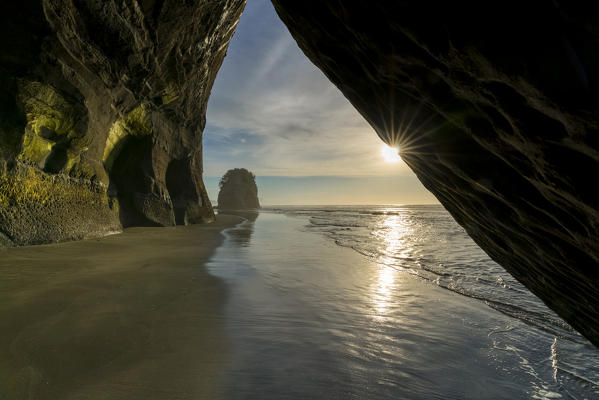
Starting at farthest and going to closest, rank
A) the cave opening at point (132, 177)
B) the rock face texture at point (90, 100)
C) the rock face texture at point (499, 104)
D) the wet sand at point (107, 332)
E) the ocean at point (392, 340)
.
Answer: the cave opening at point (132, 177) < the rock face texture at point (90, 100) < the ocean at point (392, 340) < the wet sand at point (107, 332) < the rock face texture at point (499, 104)

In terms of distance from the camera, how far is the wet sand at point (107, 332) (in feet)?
5.84

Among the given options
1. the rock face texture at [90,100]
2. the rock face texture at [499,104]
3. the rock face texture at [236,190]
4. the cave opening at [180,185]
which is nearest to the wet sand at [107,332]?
the rock face texture at [499,104]

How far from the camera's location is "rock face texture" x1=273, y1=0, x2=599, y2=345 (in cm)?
100

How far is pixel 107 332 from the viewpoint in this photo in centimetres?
246

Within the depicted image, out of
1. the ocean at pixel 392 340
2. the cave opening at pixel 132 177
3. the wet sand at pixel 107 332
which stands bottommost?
the wet sand at pixel 107 332

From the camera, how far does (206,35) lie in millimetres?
10734

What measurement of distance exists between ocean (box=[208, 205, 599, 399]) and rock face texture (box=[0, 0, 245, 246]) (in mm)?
5984

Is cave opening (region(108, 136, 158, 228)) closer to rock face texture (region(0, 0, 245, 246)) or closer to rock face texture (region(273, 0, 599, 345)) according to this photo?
rock face texture (region(0, 0, 245, 246))

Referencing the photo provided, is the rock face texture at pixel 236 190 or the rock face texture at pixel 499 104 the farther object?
the rock face texture at pixel 236 190

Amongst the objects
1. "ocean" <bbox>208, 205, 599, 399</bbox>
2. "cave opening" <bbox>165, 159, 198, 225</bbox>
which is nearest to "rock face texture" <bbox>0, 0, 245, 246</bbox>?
"cave opening" <bbox>165, 159, 198, 225</bbox>

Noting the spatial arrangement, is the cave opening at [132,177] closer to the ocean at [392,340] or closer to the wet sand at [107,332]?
the wet sand at [107,332]

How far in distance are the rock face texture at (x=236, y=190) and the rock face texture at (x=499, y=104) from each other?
56.8 m

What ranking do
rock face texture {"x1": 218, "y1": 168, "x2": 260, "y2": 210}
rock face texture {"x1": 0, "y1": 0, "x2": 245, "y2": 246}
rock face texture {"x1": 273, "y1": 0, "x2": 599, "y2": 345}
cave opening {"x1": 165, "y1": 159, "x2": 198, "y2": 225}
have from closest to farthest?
rock face texture {"x1": 273, "y1": 0, "x2": 599, "y2": 345}, rock face texture {"x1": 0, "y1": 0, "x2": 245, "y2": 246}, cave opening {"x1": 165, "y1": 159, "x2": 198, "y2": 225}, rock face texture {"x1": 218, "y1": 168, "x2": 260, "y2": 210}

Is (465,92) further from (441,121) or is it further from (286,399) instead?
(286,399)
